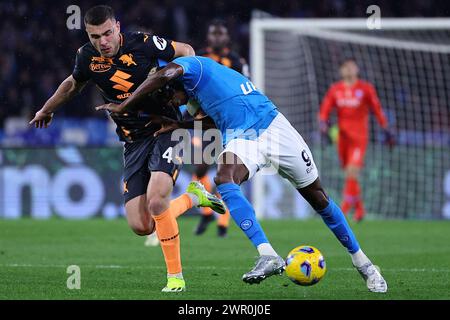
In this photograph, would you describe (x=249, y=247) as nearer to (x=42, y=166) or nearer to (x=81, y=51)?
(x=81, y=51)

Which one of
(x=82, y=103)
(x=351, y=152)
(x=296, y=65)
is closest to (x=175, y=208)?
(x=351, y=152)

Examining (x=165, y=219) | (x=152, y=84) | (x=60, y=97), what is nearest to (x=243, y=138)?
(x=152, y=84)

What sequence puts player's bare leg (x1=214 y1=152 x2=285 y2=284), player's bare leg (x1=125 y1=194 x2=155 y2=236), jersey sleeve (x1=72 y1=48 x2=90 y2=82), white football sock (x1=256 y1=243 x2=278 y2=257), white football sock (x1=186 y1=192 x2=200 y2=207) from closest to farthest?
white football sock (x1=256 y1=243 x2=278 y2=257) → player's bare leg (x1=214 y1=152 x2=285 y2=284) → white football sock (x1=186 y1=192 x2=200 y2=207) → jersey sleeve (x1=72 y1=48 x2=90 y2=82) → player's bare leg (x1=125 y1=194 x2=155 y2=236)

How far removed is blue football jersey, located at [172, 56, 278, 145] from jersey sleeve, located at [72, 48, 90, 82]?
2.93ft

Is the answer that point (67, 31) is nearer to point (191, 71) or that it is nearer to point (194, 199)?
point (194, 199)

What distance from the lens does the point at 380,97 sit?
17734 mm

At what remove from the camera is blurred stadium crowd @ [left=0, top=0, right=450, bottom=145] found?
1934cm

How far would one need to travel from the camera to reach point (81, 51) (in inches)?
277

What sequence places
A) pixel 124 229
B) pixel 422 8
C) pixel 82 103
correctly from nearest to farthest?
pixel 124 229
pixel 82 103
pixel 422 8

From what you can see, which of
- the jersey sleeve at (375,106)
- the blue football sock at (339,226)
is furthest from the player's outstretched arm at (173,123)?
the jersey sleeve at (375,106)

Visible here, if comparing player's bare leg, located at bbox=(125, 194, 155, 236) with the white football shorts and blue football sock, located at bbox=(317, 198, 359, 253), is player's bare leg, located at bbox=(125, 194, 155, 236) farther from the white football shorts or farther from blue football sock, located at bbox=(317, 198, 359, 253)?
blue football sock, located at bbox=(317, 198, 359, 253)

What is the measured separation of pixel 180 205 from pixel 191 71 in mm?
1262

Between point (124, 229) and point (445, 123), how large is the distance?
633 cm

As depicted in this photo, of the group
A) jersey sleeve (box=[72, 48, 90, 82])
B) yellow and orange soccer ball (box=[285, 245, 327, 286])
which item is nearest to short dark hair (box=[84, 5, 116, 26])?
jersey sleeve (box=[72, 48, 90, 82])
